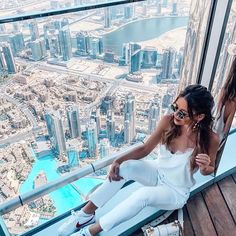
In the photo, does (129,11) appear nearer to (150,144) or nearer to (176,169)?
(150,144)

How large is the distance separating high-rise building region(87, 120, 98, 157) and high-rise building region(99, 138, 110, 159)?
1.5 inches

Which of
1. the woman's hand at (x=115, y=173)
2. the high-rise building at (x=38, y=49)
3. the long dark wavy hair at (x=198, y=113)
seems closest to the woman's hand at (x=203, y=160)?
the long dark wavy hair at (x=198, y=113)

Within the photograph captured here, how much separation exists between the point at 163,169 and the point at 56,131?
0.75 meters

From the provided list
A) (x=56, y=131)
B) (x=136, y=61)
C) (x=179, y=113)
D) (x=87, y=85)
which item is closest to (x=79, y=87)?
(x=87, y=85)

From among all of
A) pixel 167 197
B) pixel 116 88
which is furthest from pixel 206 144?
pixel 116 88

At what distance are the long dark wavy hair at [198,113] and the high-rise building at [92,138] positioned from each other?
1.60 feet

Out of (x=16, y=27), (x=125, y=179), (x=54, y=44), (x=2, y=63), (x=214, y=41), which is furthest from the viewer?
(x=214, y=41)

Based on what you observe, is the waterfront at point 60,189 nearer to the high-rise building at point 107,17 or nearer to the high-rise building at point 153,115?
the high-rise building at point 153,115

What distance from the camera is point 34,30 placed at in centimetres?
163

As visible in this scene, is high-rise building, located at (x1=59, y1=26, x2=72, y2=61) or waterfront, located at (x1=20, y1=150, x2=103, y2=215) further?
waterfront, located at (x1=20, y1=150, x2=103, y2=215)

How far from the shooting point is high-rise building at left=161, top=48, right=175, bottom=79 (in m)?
2.17

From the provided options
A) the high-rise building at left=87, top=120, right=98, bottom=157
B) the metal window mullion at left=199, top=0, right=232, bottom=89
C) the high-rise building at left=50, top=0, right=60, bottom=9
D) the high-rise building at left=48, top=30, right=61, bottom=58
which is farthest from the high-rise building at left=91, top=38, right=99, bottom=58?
the metal window mullion at left=199, top=0, right=232, bottom=89

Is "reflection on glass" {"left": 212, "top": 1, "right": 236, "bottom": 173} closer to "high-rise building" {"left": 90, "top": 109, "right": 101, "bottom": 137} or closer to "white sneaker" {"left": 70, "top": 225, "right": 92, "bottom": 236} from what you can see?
"high-rise building" {"left": 90, "top": 109, "right": 101, "bottom": 137}

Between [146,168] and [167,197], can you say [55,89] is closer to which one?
[146,168]
